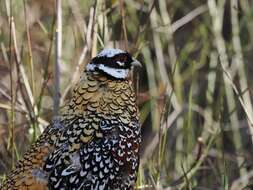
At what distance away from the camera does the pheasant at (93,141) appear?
13.7 ft

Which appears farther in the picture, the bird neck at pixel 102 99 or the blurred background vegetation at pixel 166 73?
the blurred background vegetation at pixel 166 73

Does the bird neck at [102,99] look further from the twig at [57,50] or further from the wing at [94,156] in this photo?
the twig at [57,50]

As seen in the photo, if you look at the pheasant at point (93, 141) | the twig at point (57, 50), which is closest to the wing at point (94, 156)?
the pheasant at point (93, 141)

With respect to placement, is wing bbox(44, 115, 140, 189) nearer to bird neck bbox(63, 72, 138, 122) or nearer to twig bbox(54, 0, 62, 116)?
bird neck bbox(63, 72, 138, 122)

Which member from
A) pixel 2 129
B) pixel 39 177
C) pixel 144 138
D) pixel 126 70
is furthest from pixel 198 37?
pixel 39 177

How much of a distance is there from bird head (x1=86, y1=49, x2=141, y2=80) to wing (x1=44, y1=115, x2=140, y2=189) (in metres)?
0.30

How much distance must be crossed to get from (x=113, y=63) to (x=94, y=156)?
0.57 m

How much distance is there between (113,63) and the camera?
4.44 metres

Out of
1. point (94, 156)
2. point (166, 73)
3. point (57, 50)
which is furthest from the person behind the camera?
point (166, 73)

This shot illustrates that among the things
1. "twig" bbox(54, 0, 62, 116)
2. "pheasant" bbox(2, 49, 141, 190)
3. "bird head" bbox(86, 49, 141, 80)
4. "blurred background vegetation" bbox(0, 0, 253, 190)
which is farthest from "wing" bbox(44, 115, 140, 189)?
"twig" bbox(54, 0, 62, 116)

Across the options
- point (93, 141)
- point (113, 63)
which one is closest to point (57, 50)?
point (113, 63)

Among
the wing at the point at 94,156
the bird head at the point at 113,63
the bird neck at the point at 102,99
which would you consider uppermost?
the bird head at the point at 113,63

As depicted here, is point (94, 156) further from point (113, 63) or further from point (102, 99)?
A: point (113, 63)

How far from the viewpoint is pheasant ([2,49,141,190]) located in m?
4.17
